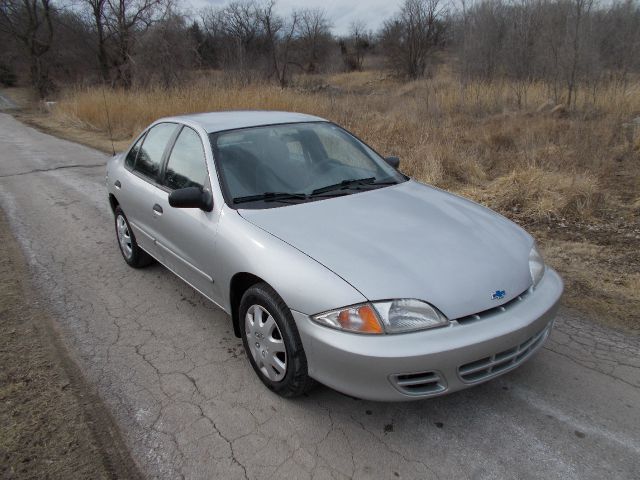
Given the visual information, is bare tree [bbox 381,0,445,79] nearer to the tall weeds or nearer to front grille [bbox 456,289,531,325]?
the tall weeds

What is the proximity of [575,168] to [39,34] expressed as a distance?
41195 mm

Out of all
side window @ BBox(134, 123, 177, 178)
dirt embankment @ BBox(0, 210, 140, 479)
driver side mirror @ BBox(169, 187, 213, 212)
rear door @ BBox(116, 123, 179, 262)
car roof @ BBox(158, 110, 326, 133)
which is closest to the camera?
dirt embankment @ BBox(0, 210, 140, 479)

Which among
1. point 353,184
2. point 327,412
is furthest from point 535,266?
point 327,412

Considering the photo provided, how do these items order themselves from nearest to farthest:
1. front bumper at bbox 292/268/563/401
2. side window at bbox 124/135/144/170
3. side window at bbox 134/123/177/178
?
front bumper at bbox 292/268/563/401
side window at bbox 134/123/177/178
side window at bbox 124/135/144/170

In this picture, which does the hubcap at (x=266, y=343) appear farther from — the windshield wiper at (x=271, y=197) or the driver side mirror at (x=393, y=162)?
the driver side mirror at (x=393, y=162)

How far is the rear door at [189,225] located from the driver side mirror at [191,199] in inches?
2.6

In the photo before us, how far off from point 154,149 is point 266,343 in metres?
2.29

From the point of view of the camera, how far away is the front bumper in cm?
223

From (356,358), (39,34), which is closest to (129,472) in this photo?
(356,358)

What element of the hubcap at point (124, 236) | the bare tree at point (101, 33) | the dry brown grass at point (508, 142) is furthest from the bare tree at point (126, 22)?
the hubcap at point (124, 236)

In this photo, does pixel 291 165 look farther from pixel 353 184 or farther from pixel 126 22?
pixel 126 22

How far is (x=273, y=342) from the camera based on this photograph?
8.79 ft

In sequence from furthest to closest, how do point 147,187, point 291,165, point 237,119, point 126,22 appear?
1. point 126,22
2. point 147,187
3. point 237,119
4. point 291,165

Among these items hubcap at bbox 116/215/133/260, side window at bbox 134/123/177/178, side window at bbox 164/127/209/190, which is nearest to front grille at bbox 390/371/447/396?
side window at bbox 164/127/209/190
